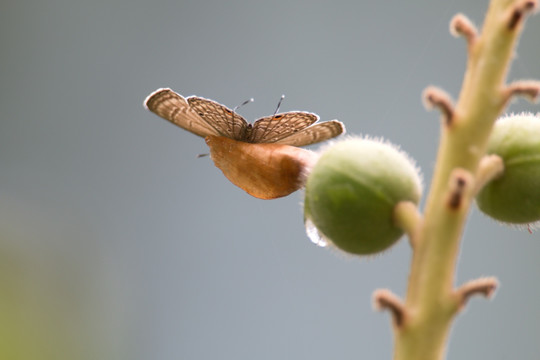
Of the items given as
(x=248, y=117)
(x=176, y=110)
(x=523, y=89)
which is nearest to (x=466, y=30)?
(x=523, y=89)

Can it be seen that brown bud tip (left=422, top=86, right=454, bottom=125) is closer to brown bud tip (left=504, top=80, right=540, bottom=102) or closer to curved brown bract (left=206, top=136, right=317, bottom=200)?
brown bud tip (left=504, top=80, right=540, bottom=102)

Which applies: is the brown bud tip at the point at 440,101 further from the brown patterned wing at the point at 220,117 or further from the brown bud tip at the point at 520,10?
the brown patterned wing at the point at 220,117

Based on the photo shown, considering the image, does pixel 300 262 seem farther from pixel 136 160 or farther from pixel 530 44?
pixel 530 44

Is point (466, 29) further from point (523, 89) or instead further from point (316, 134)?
point (316, 134)

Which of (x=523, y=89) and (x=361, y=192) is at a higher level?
(x=523, y=89)

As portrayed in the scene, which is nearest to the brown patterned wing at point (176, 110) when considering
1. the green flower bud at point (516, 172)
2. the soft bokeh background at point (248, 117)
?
the green flower bud at point (516, 172)
